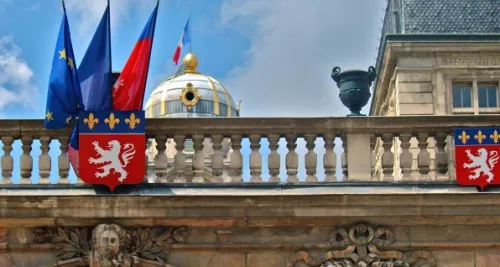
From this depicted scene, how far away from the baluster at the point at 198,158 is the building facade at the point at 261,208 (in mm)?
17

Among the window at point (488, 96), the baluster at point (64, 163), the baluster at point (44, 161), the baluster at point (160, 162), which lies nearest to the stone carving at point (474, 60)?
the window at point (488, 96)

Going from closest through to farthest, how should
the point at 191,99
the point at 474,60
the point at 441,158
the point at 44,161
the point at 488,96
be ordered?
the point at 44,161 → the point at 441,158 → the point at 488,96 → the point at 474,60 → the point at 191,99

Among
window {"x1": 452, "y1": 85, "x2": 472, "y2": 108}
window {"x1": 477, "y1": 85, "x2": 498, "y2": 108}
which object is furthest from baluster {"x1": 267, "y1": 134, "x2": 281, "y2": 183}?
window {"x1": 452, "y1": 85, "x2": 472, "y2": 108}

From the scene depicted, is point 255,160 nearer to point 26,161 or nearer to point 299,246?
point 299,246

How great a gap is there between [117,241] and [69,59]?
2.45m

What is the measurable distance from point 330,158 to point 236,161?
1.12m

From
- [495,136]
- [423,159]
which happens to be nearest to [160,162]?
[423,159]

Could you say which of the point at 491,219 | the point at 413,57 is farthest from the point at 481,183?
the point at 413,57

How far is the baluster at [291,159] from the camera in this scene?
632 inches

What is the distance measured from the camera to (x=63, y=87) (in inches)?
639

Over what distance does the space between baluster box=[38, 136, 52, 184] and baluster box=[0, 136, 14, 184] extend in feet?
1.15

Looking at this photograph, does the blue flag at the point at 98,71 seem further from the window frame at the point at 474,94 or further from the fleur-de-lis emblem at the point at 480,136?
the window frame at the point at 474,94

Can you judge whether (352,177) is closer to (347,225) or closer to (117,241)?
(347,225)

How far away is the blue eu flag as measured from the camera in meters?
16.0
